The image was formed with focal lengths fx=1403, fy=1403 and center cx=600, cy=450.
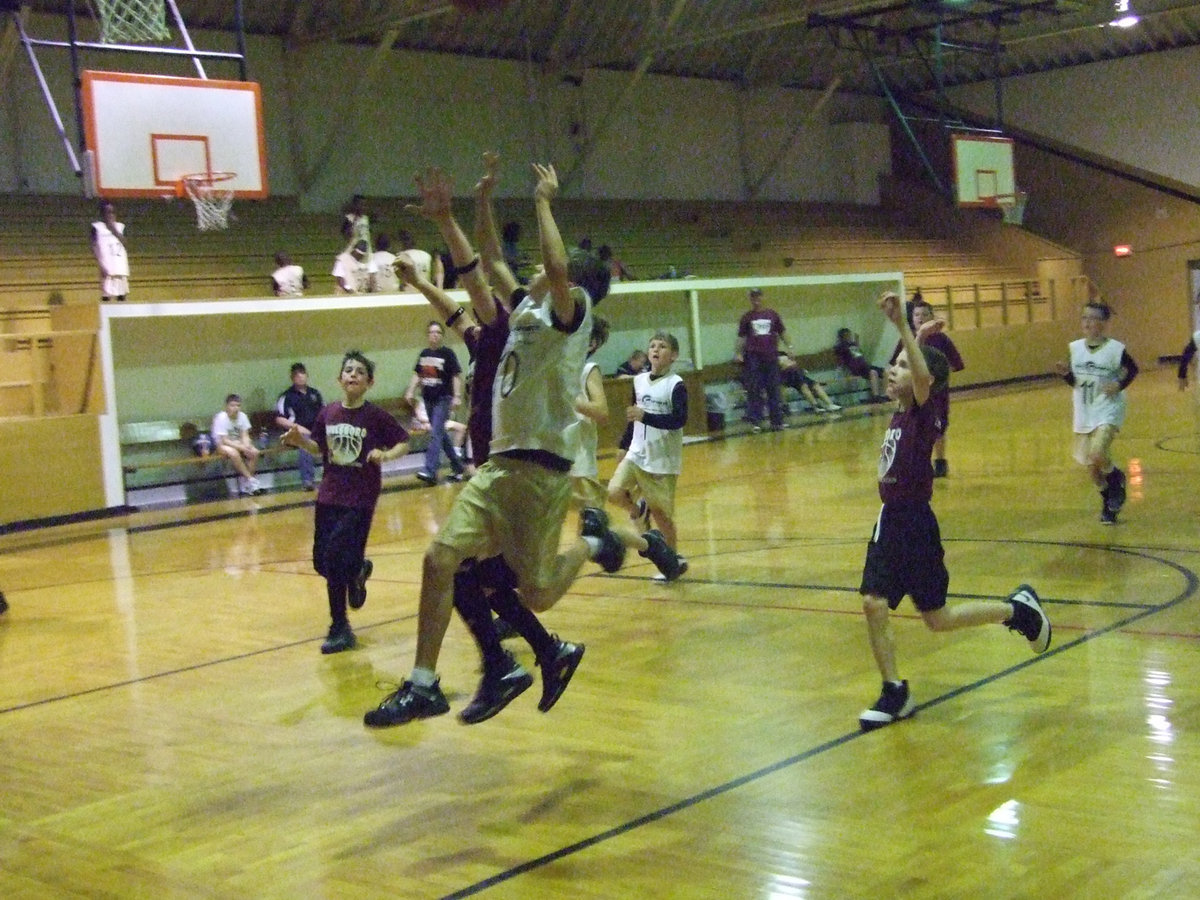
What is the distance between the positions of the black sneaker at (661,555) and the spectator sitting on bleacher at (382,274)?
9.85 metres

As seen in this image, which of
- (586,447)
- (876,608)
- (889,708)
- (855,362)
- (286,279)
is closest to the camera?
(889,708)

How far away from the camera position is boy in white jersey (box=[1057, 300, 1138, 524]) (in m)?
9.68

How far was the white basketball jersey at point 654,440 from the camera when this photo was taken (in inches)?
332

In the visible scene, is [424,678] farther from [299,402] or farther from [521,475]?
[299,402]

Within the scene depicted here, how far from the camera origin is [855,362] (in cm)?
2483

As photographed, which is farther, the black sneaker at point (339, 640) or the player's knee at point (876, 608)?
the black sneaker at point (339, 640)

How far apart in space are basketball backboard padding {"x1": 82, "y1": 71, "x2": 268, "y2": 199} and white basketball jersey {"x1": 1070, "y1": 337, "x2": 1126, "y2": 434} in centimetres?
795

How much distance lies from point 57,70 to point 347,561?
14189 millimetres

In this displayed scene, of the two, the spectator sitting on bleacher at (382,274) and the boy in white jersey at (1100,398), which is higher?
the spectator sitting on bleacher at (382,274)

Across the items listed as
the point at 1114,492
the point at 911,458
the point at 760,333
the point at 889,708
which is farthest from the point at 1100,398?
the point at 760,333

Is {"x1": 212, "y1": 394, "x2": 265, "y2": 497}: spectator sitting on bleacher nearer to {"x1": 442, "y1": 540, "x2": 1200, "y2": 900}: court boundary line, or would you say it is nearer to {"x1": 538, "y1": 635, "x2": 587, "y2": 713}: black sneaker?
{"x1": 442, "y1": 540, "x2": 1200, "y2": 900}: court boundary line

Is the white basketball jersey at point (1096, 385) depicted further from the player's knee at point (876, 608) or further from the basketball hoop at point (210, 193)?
the basketball hoop at point (210, 193)

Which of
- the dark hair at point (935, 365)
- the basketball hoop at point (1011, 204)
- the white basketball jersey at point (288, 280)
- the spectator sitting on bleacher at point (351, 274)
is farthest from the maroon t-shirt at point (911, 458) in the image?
the basketball hoop at point (1011, 204)

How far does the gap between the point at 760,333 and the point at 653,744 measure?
52.4 feet
